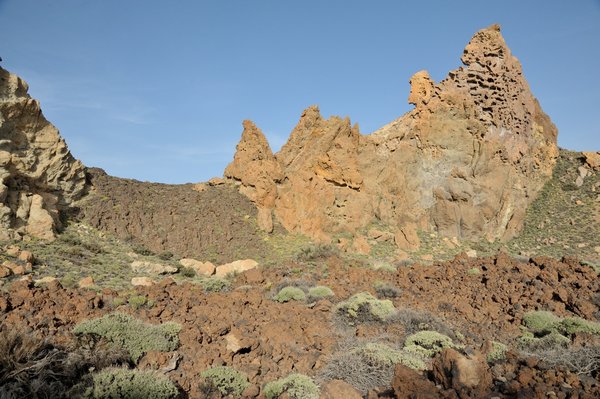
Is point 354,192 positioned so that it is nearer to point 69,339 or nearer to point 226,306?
point 226,306

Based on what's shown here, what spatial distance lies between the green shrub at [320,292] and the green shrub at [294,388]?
22.6 feet

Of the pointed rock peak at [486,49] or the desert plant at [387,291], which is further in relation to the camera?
the pointed rock peak at [486,49]

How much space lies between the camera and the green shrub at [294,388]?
6830 mm

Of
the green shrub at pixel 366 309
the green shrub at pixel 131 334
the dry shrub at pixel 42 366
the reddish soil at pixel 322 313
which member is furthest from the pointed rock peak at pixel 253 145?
the dry shrub at pixel 42 366

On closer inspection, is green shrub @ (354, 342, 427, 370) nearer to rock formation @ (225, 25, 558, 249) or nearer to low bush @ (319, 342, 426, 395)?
low bush @ (319, 342, 426, 395)

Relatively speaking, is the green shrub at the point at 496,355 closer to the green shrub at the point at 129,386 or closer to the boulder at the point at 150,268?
the green shrub at the point at 129,386

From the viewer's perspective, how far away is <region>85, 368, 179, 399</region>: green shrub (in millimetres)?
5904

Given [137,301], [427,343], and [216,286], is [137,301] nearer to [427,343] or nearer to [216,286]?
[216,286]

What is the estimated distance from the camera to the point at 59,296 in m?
10.8

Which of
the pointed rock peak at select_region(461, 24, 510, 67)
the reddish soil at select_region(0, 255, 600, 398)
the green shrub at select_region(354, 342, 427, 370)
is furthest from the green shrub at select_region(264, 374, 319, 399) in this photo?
the pointed rock peak at select_region(461, 24, 510, 67)

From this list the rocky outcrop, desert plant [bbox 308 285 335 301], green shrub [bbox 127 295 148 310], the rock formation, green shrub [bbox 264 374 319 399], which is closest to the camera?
green shrub [bbox 264 374 319 399]

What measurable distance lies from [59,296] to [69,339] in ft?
12.1

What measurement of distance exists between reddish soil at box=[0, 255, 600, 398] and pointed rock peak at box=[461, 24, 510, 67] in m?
21.2

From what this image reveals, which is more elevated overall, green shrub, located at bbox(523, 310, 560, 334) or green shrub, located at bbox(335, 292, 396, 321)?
green shrub, located at bbox(523, 310, 560, 334)
